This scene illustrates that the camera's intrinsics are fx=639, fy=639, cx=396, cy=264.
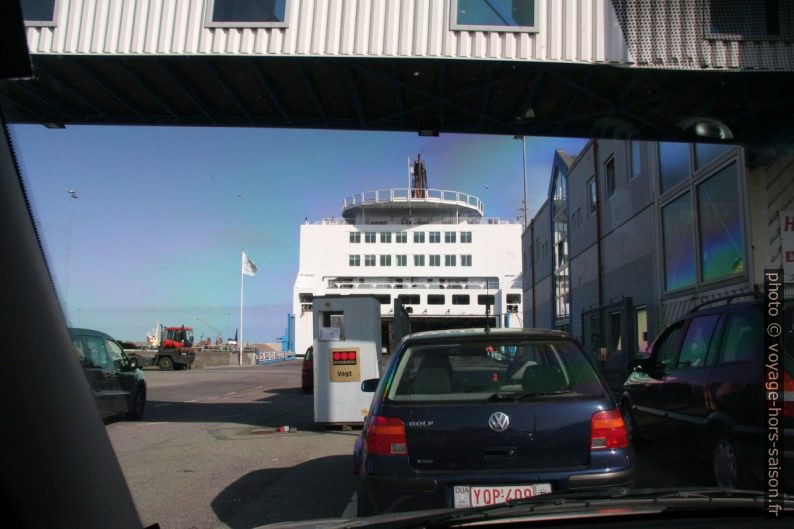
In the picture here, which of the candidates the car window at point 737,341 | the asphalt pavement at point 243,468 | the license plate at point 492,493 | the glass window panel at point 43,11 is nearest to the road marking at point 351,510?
the asphalt pavement at point 243,468

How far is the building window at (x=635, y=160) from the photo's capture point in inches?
688

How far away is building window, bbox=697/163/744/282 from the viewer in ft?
38.1

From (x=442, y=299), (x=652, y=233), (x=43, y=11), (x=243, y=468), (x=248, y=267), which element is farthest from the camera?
(x=442, y=299)

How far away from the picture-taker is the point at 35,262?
1967 mm

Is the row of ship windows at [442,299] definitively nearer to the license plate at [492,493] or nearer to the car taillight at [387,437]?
the car taillight at [387,437]

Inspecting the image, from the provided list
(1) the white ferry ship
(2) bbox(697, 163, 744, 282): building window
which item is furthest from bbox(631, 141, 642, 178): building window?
(1) the white ferry ship

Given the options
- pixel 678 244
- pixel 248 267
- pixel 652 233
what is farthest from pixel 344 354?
pixel 248 267

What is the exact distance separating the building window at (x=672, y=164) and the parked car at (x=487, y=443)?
11.8 m

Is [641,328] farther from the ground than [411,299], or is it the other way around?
[411,299]

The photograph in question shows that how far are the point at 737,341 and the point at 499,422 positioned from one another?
2.66 meters

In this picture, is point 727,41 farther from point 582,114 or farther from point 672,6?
point 582,114

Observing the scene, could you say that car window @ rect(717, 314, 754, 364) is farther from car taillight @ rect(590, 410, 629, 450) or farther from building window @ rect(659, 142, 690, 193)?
building window @ rect(659, 142, 690, 193)

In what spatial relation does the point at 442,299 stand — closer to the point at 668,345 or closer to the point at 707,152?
the point at 707,152

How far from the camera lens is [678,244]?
1474cm
